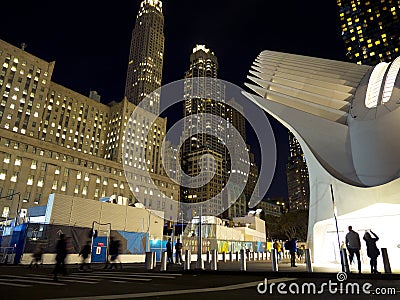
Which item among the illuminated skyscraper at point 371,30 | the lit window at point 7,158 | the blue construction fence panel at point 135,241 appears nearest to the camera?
the blue construction fence panel at point 135,241

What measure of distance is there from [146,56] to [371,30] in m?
110

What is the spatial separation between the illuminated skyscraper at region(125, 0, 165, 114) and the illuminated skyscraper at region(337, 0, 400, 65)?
93.2 metres

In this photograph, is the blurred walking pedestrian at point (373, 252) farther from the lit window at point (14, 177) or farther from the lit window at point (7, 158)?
the lit window at point (7, 158)

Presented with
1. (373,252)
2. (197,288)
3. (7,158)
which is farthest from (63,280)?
(7,158)

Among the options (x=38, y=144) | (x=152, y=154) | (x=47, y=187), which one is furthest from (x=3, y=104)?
(x=152, y=154)

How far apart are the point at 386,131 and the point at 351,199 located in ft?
18.6

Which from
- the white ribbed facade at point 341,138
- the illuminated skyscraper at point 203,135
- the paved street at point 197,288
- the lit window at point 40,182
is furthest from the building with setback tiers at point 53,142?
the paved street at point 197,288

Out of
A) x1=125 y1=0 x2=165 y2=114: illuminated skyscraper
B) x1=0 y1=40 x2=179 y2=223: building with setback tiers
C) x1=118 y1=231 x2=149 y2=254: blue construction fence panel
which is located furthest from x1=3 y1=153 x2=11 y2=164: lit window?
x1=125 y1=0 x2=165 y2=114: illuminated skyscraper

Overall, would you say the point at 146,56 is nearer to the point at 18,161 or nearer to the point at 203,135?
the point at 203,135

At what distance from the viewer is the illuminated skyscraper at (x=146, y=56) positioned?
152 m

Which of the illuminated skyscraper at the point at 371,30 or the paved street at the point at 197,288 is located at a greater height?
the illuminated skyscraper at the point at 371,30

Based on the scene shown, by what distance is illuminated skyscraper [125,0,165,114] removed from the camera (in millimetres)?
152125

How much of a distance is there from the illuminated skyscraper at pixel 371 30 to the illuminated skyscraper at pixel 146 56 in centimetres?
9323

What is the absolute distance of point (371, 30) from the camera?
115750 mm
